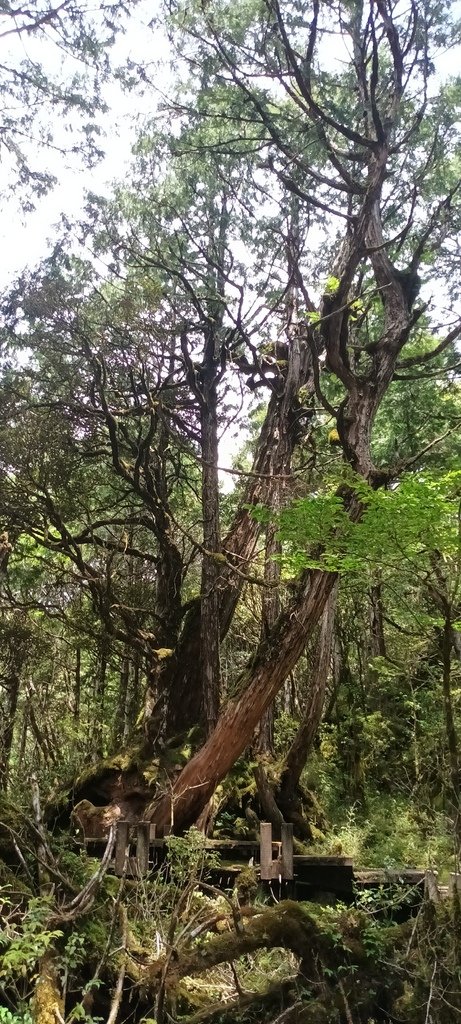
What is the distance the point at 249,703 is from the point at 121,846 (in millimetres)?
1950

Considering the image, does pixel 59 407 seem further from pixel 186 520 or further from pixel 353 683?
pixel 353 683

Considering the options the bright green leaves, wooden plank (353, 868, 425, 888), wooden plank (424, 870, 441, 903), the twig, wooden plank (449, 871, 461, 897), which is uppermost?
the bright green leaves

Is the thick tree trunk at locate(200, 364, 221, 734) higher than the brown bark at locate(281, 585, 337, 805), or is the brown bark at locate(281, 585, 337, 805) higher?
the thick tree trunk at locate(200, 364, 221, 734)

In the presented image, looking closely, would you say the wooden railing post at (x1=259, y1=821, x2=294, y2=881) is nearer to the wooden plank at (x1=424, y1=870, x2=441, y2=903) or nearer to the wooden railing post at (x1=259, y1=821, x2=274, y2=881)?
the wooden railing post at (x1=259, y1=821, x2=274, y2=881)

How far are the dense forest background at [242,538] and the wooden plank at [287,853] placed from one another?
0.63m

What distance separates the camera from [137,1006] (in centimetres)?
411

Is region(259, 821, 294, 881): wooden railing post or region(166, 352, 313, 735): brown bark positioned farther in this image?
region(166, 352, 313, 735): brown bark

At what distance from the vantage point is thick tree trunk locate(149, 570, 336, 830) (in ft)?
23.0

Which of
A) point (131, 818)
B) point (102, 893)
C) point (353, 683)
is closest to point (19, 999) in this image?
point (102, 893)

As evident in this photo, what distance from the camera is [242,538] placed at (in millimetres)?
9117

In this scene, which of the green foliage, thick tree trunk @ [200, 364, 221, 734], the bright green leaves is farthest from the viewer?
thick tree trunk @ [200, 364, 221, 734]

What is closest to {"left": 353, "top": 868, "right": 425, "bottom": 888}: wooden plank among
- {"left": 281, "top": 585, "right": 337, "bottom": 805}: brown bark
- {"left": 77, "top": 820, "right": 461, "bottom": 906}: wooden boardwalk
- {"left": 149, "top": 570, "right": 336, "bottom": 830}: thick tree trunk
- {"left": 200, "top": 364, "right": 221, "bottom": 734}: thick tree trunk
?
{"left": 77, "top": 820, "right": 461, "bottom": 906}: wooden boardwalk

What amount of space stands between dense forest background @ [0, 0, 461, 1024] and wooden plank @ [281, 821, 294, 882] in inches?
24.7

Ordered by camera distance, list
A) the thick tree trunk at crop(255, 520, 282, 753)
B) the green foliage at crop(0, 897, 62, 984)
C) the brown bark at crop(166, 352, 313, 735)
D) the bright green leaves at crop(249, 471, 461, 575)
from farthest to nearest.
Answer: the brown bark at crop(166, 352, 313, 735) < the thick tree trunk at crop(255, 520, 282, 753) < the bright green leaves at crop(249, 471, 461, 575) < the green foliage at crop(0, 897, 62, 984)
